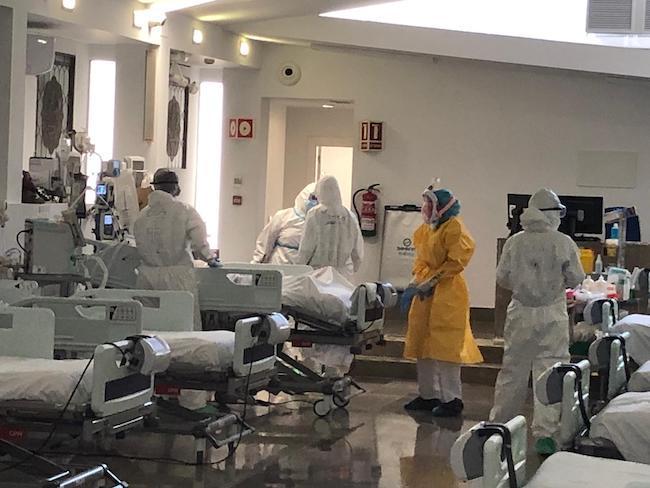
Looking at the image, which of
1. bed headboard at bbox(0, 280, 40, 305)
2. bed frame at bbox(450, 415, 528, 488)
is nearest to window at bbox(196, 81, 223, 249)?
bed headboard at bbox(0, 280, 40, 305)

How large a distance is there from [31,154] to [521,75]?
466cm

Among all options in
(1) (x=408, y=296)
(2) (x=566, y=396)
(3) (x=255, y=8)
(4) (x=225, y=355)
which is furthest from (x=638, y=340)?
(3) (x=255, y=8)

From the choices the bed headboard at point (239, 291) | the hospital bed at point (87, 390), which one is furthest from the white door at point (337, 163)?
the hospital bed at point (87, 390)

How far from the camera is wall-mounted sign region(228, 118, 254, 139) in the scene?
11.4 meters

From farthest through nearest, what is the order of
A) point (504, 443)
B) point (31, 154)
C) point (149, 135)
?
point (31, 154) < point (149, 135) < point (504, 443)

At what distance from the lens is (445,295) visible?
758 cm

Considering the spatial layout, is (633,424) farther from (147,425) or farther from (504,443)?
(147,425)

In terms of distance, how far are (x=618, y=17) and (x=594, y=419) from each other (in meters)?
6.53

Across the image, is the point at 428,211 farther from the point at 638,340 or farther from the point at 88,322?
the point at 88,322

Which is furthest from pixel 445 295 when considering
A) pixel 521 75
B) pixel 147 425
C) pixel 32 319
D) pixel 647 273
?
pixel 521 75

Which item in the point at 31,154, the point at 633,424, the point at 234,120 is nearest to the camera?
the point at 633,424

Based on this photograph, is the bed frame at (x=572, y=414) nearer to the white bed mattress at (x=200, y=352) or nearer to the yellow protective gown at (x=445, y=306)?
the white bed mattress at (x=200, y=352)

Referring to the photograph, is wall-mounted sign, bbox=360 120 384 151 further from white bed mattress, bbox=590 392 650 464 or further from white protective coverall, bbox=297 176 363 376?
white bed mattress, bbox=590 392 650 464

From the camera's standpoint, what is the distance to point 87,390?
4.74 metres
